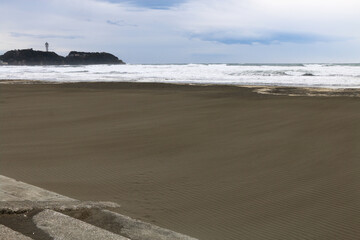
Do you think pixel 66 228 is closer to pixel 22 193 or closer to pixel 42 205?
pixel 42 205

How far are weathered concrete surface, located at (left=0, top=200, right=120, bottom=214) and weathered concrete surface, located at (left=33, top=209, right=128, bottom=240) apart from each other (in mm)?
167

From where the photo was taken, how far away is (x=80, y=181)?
531 cm

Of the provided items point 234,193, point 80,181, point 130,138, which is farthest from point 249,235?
point 130,138

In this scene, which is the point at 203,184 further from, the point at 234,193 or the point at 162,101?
the point at 162,101

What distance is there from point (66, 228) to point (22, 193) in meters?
1.29

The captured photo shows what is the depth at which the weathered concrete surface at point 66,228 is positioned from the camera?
3213 millimetres

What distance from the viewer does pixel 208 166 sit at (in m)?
5.98

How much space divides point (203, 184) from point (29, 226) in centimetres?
234

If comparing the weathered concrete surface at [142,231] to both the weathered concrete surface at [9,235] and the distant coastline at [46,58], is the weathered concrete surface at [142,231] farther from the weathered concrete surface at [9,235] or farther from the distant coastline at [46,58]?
the distant coastline at [46,58]

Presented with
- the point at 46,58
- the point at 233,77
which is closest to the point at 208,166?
the point at 233,77

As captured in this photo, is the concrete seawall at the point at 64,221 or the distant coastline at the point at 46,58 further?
the distant coastline at the point at 46,58

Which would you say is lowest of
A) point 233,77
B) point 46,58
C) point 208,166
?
point 208,166

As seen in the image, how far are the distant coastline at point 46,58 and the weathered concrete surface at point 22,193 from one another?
133943 mm

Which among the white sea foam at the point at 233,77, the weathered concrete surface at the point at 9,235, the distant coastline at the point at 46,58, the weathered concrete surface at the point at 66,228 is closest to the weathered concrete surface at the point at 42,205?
the weathered concrete surface at the point at 66,228
